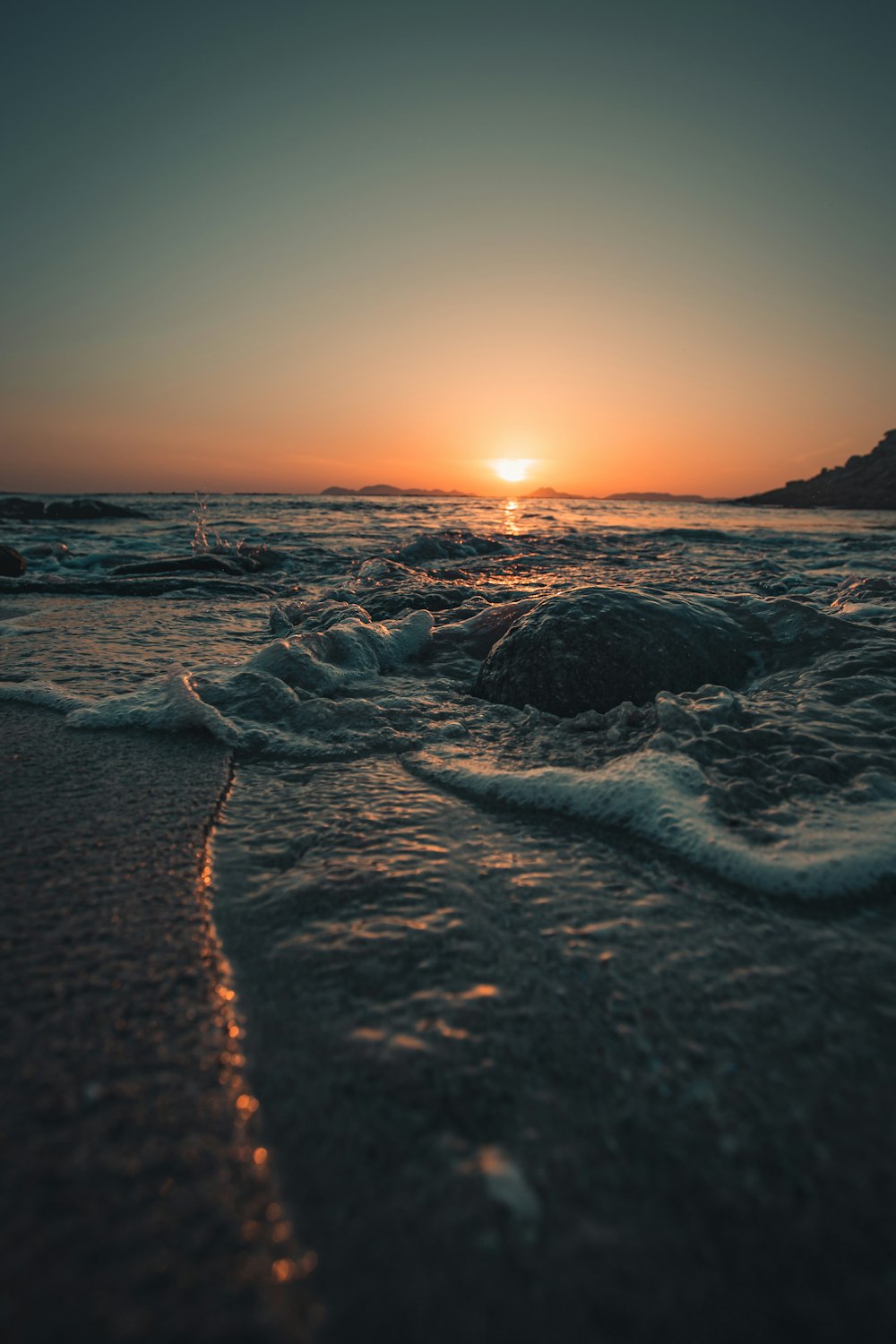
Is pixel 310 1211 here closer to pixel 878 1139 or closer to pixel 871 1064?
pixel 878 1139

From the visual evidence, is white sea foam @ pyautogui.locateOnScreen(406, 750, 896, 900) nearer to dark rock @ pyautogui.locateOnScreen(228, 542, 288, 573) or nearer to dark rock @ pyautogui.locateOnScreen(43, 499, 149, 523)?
dark rock @ pyautogui.locateOnScreen(228, 542, 288, 573)

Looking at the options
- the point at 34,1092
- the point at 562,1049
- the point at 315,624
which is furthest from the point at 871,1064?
the point at 315,624

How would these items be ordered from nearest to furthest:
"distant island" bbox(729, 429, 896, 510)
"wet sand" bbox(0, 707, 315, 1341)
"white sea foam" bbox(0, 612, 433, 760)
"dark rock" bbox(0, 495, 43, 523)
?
"wet sand" bbox(0, 707, 315, 1341)
"white sea foam" bbox(0, 612, 433, 760)
"dark rock" bbox(0, 495, 43, 523)
"distant island" bbox(729, 429, 896, 510)

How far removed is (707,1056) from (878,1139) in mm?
236

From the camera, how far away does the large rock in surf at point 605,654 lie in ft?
9.74

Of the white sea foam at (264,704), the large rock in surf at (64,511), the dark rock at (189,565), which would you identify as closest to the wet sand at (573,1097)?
the white sea foam at (264,704)

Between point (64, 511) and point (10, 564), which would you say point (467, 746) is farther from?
point (64, 511)

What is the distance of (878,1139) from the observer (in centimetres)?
91

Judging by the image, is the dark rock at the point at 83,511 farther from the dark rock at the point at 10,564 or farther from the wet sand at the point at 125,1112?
the wet sand at the point at 125,1112

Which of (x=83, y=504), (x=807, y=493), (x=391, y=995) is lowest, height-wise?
(x=391, y=995)

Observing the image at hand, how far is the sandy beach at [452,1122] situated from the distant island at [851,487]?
2117 inches

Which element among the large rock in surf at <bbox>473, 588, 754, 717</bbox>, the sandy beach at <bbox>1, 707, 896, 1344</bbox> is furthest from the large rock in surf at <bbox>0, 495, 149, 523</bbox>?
the sandy beach at <bbox>1, 707, 896, 1344</bbox>

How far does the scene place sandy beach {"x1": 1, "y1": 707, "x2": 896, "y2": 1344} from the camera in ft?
2.30

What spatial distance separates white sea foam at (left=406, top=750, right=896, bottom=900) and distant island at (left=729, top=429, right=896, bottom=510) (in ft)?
173
